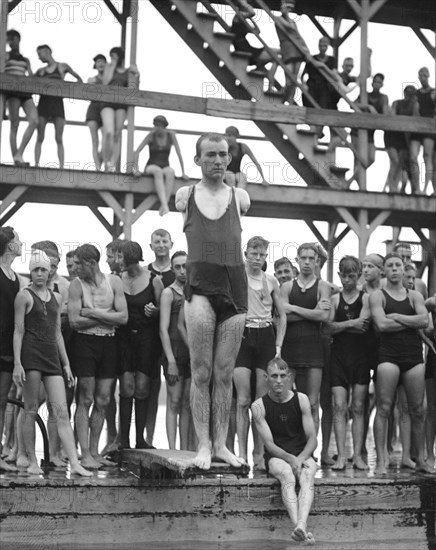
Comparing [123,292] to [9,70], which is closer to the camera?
[123,292]

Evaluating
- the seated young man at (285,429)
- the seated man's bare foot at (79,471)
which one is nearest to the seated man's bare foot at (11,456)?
the seated man's bare foot at (79,471)

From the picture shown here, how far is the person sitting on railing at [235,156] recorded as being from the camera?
610 inches

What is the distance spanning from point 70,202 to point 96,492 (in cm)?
984

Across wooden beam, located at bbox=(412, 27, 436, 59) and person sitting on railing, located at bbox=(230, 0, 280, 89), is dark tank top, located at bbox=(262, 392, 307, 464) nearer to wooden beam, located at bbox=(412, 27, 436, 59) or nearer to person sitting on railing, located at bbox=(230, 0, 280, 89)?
person sitting on railing, located at bbox=(230, 0, 280, 89)

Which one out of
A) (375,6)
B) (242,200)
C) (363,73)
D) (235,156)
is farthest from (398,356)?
(375,6)

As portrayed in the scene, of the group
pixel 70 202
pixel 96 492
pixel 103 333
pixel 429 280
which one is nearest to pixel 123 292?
pixel 103 333

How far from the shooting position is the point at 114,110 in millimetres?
16500

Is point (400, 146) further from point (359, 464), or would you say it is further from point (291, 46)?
point (359, 464)

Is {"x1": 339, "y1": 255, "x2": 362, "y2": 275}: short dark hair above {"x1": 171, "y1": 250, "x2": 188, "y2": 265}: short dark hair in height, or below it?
below

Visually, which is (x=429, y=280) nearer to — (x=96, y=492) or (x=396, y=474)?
(x=396, y=474)

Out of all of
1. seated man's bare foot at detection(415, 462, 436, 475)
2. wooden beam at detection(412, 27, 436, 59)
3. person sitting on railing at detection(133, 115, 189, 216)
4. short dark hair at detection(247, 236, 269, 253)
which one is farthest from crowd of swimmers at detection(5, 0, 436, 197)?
seated man's bare foot at detection(415, 462, 436, 475)

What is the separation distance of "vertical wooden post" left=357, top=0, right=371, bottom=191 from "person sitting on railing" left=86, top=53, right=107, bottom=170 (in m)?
4.05

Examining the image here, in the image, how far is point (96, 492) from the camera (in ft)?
26.5

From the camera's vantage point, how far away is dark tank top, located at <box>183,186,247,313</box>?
302 inches
